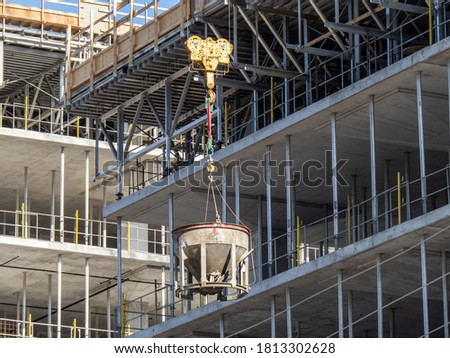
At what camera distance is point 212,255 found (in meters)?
30.5

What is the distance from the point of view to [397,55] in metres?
45.3

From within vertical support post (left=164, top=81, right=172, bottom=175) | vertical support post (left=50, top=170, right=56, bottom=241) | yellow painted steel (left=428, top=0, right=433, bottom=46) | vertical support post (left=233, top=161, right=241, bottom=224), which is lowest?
vertical support post (left=233, top=161, right=241, bottom=224)

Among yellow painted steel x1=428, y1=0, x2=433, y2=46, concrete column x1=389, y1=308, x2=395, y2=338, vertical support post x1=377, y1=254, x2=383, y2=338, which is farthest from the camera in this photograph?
concrete column x1=389, y1=308, x2=395, y2=338

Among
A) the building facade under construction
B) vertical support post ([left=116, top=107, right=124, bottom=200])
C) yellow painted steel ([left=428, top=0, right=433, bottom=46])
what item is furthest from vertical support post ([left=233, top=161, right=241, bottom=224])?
yellow painted steel ([left=428, top=0, right=433, bottom=46])

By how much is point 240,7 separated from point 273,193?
645cm

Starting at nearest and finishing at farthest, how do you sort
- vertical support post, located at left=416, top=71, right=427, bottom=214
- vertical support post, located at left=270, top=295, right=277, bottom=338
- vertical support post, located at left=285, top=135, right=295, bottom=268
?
vertical support post, located at left=416, top=71, right=427, bottom=214
vertical support post, located at left=285, top=135, right=295, bottom=268
vertical support post, located at left=270, top=295, right=277, bottom=338

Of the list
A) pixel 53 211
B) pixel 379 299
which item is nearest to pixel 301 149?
pixel 379 299

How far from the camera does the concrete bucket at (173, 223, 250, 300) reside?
3050 cm

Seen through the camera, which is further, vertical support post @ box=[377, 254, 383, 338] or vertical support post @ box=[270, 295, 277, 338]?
vertical support post @ box=[270, 295, 277, 338]

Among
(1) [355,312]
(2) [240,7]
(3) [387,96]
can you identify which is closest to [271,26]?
(2) [240,7]

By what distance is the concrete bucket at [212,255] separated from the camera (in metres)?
30.5

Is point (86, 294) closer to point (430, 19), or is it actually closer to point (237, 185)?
point (237, 185)

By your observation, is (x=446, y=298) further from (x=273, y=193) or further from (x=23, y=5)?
(x=23, y=5)

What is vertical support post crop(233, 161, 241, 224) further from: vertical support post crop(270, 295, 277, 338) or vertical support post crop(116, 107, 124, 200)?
vertical support post crop(116, 107, 124, 200)
